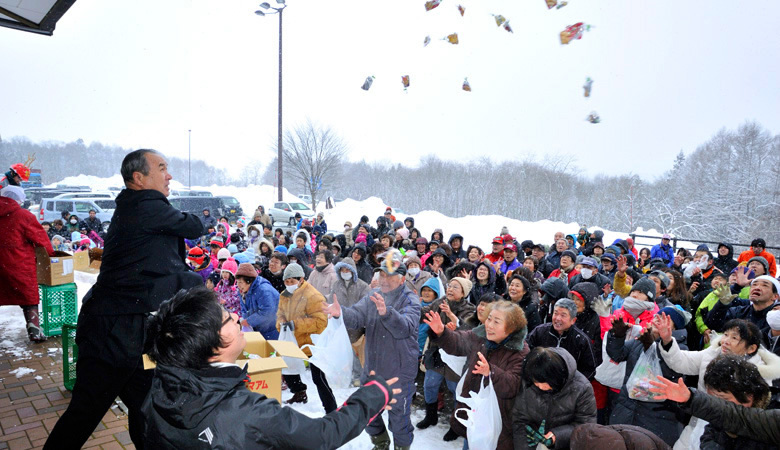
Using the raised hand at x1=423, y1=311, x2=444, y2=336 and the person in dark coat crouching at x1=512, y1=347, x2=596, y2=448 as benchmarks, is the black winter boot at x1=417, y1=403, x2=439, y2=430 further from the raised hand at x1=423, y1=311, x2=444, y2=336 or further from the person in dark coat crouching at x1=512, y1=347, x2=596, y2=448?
the person in dark coat crouching at x1=512, y1=347, x2=596, y2=448

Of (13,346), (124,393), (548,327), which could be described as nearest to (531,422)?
(548,327)

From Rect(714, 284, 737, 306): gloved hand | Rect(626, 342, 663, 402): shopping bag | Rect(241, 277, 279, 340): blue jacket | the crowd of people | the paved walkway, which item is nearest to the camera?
the crowd of people

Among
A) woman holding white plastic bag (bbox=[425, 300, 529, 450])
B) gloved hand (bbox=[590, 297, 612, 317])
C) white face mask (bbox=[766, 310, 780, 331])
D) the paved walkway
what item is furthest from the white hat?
white face mask (bbox=[766, 310, 780, 331])

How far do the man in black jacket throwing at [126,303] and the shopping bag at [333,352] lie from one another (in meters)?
1.47

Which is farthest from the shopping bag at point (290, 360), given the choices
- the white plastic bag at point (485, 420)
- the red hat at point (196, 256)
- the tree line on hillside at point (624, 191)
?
the tree line on hillside at point (624, 191)

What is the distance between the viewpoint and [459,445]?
13.5 feet

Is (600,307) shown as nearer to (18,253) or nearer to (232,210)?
(18,253)

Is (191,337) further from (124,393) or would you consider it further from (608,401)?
(608,401)

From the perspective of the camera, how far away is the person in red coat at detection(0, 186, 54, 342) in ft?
16.9

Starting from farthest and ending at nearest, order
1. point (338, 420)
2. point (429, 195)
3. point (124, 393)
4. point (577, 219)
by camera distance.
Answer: point (429, 195) → point (577, 219) → point (124, 393) → point (338, 420)

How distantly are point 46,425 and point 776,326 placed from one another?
5895 mm

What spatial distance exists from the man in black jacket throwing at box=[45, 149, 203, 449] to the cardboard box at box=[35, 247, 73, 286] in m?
3.54

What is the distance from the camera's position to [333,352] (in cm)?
390

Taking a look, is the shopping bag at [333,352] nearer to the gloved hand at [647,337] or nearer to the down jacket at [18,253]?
the gloved hand at [647,337]
